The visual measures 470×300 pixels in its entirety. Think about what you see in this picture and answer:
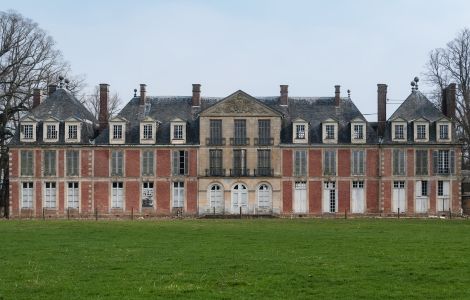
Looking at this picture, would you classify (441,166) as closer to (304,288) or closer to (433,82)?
(433,82)

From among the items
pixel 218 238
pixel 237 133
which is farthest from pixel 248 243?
pixel 237 133

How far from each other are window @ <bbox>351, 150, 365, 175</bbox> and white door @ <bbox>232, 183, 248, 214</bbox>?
7302 mm

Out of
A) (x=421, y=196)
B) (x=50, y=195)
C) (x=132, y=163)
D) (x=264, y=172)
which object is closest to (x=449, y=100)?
(x=421, y=196)

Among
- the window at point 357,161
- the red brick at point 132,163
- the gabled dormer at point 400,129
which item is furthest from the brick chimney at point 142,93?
the gabled dormer at point 400,129

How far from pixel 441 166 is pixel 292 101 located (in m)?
11.2

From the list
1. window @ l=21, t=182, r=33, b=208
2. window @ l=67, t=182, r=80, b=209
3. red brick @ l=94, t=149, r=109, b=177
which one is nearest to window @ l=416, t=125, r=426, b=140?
red brick @ l=94, t=149, r=109, b=177

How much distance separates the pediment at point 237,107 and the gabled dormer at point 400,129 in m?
7.75

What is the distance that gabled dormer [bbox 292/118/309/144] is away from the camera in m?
55.8

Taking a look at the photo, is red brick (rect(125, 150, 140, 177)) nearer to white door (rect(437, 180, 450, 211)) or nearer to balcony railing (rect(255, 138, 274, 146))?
balcony railing (rect(255, 138, 274, 146))

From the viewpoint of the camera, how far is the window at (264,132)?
55.8 meters

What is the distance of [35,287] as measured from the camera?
1518cm

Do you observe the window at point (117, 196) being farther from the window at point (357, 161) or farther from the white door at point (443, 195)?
the white door at point (443, 195)

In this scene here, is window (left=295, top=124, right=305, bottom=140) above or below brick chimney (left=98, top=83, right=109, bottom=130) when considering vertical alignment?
below

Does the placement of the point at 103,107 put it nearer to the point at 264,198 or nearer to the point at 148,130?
the point at 148,130
